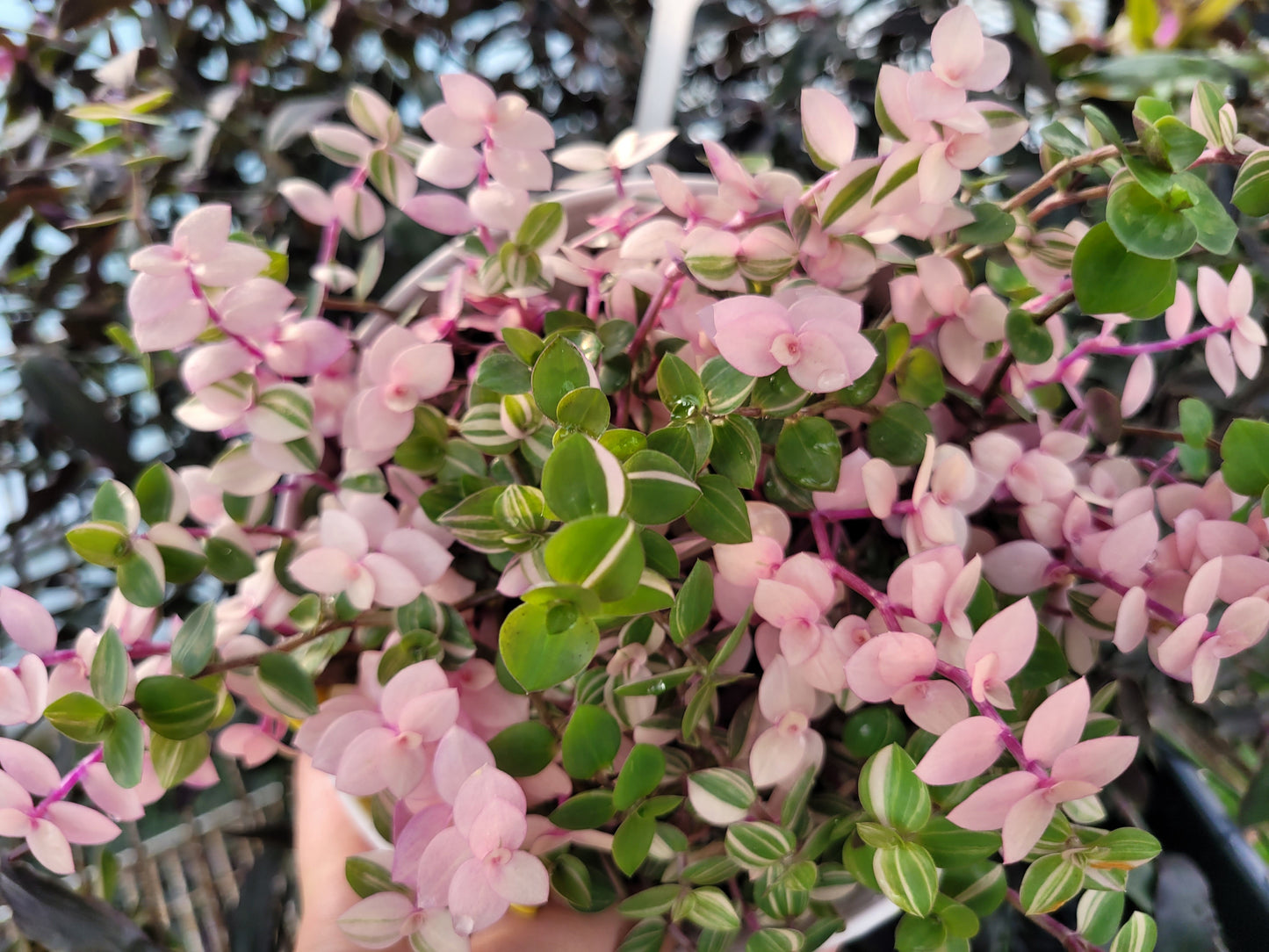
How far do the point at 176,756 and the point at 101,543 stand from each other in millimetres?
79

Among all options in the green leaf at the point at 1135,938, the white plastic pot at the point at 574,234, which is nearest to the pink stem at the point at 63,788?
the white plastic pot at the point at 574,234

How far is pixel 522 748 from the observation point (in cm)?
27

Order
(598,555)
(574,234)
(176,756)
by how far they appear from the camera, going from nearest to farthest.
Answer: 1. (598,555)
2. (176,756)
3. (574,234)

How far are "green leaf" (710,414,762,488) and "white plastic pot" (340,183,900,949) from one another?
151 millimetres

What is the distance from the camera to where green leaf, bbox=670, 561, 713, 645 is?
0.77 ft

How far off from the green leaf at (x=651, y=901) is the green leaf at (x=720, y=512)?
137 mm

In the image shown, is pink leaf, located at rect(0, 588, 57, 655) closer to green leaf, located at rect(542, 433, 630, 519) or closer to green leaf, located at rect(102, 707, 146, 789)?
green leaf, located at rect(102, 707, 146, 789)

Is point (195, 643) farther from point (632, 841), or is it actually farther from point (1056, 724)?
point (1056, 724)

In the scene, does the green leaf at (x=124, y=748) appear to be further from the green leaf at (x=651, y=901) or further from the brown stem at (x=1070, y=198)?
the brown stem at (x=1070, y=198)

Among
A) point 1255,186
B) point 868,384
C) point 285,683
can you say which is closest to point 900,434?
point 868,384

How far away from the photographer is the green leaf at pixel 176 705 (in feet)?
0.87

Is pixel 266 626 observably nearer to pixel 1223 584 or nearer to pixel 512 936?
pixel 512 936

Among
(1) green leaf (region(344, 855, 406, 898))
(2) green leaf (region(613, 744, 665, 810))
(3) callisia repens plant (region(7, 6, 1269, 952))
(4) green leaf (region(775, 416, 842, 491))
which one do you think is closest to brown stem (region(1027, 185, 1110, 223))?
(3) callisia repens plant (region(7, 6, 1269, 952))

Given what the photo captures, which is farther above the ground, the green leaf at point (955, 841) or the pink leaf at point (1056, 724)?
the pink leaf at point (1056, 724)
